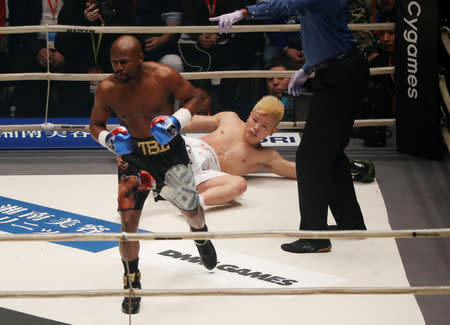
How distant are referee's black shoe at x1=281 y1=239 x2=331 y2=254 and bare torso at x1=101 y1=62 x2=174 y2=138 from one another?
1.11 meters

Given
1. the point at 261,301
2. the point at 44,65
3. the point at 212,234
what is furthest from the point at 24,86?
the point at 212,234

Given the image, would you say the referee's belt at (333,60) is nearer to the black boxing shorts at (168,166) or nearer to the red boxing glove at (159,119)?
the black boxing shorts at (168,166)

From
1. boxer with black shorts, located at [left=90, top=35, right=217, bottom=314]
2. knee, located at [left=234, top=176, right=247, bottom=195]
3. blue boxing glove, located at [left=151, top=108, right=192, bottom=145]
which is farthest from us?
knee, located at [left=234, top=176, right=247, bottom=195]

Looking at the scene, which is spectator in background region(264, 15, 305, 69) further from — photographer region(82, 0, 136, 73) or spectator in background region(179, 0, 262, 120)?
photographer region(82, 0, 136, 73)

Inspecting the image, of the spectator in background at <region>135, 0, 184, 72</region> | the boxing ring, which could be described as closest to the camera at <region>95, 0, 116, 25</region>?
the spectator in background at <region>135, 0, 184, 72</region>

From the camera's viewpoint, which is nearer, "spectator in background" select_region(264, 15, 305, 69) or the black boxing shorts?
the black boxing shorts

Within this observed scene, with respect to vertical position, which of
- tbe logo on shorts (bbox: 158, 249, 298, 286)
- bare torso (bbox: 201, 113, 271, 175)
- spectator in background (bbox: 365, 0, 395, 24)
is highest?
spectator in background (bbox: 365, 0, 395, 24)

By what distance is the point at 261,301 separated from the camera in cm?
348

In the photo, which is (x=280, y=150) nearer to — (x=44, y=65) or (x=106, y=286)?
(x=44, y=65)

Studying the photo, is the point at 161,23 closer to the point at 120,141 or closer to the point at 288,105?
the point at 288,105

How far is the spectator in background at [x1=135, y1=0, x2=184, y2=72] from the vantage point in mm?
6301

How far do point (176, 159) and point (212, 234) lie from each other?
0.99m

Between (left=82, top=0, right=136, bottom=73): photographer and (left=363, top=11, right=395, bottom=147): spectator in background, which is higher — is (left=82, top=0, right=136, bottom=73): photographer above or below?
above

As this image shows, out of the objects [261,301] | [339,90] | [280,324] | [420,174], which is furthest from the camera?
[420,174]
